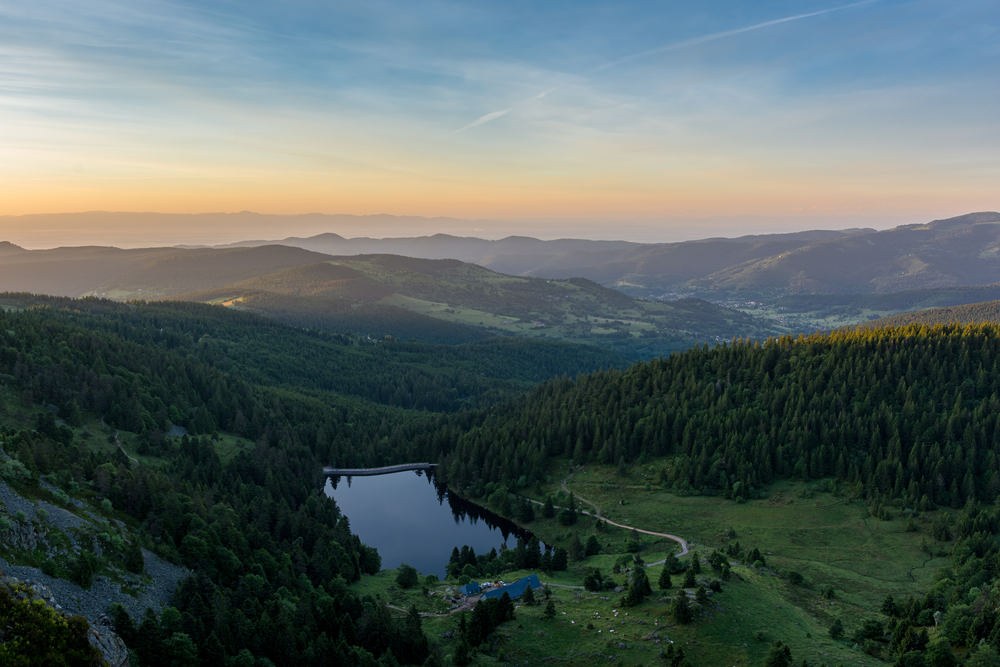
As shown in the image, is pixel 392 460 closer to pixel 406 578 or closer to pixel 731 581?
pixel 406 578

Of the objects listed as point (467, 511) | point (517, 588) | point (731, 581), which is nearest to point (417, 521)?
point (467, 511)

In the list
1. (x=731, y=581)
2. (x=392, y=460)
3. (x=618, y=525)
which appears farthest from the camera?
(x=392, y=460)

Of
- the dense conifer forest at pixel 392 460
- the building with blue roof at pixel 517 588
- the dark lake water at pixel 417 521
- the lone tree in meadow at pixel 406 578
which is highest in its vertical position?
the dense conifer forest at pixel 392 460

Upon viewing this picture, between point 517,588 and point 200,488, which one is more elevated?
point 200,488

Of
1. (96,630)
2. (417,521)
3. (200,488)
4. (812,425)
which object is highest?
(96,630)

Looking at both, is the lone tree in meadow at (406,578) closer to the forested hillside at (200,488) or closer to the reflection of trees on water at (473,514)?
the forested hillside at (200,488)

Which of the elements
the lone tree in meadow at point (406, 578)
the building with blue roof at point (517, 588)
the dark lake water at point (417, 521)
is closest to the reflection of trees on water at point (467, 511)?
the dark lake water at point (417, 521)

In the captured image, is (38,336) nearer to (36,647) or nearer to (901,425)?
(36,647)
